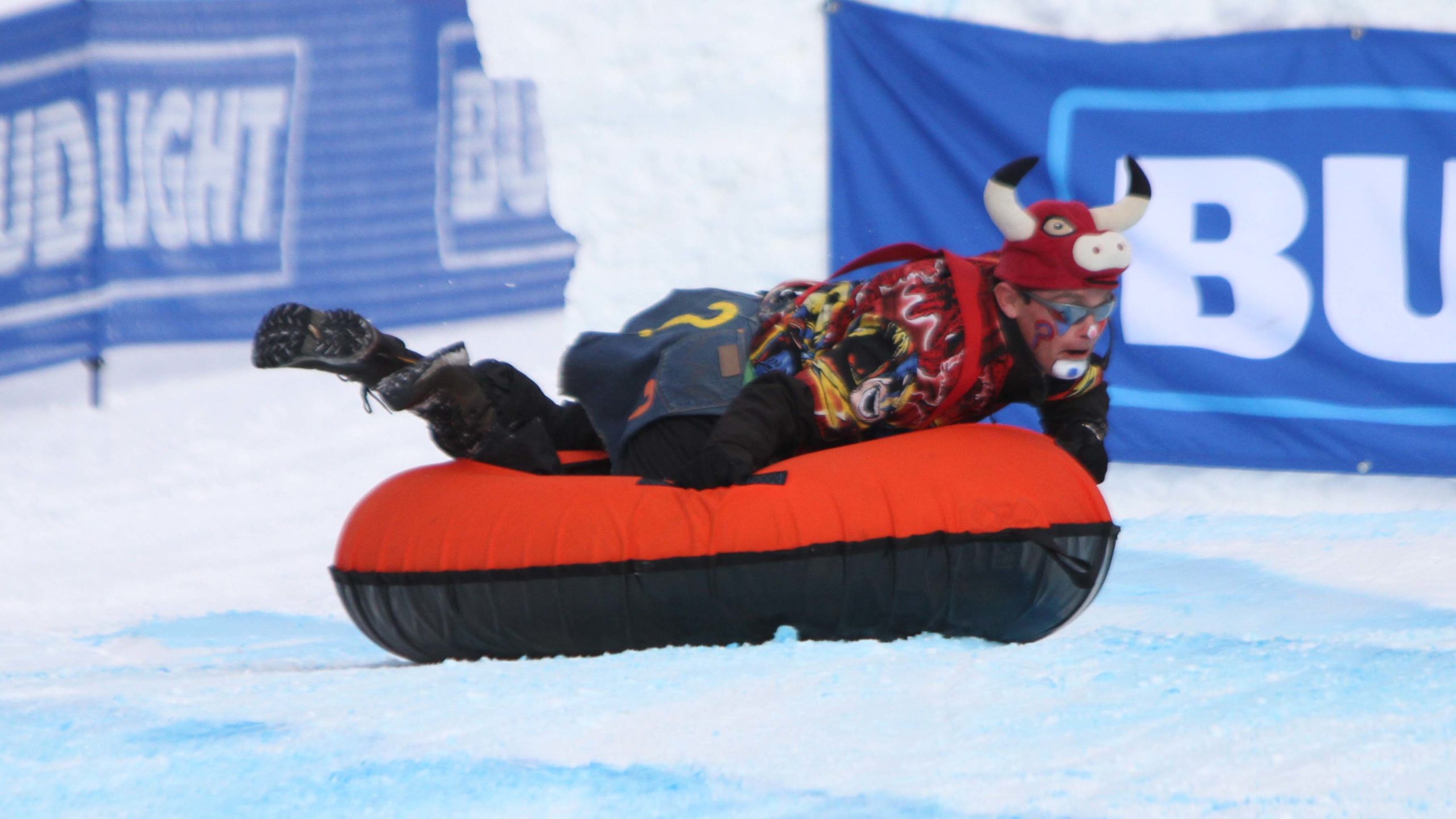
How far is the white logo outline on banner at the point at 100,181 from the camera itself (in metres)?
4.71

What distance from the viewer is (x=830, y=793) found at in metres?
1.57

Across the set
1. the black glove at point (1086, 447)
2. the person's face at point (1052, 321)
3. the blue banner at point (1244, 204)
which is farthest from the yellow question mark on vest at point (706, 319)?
the blue banner at point (1244, 204)

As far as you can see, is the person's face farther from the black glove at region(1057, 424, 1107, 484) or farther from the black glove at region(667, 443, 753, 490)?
the black glove at region(667, 443, 753, 490)

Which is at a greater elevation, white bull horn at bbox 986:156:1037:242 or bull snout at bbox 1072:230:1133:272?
white bull horn at bbox 986:156:1037:242

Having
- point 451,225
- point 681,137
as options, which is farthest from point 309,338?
point 451,225

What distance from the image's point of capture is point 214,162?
4789mm

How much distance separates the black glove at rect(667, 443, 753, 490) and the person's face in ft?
1.68

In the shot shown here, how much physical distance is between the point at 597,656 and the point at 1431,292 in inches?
109

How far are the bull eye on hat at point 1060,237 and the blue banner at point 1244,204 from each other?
5.80ft

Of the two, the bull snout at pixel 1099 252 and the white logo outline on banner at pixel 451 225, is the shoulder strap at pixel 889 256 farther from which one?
the white logo outline on banner at pixel 451 225

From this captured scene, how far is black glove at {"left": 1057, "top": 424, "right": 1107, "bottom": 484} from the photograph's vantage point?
254 cm

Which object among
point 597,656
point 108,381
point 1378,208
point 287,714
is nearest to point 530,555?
point 597,656

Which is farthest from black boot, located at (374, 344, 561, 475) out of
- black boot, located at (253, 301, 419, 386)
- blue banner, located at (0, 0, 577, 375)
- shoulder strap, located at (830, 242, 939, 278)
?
blue banner, located at (0, 0, 577, 375)

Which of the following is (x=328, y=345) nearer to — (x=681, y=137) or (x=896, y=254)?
(x=896, y=254)
